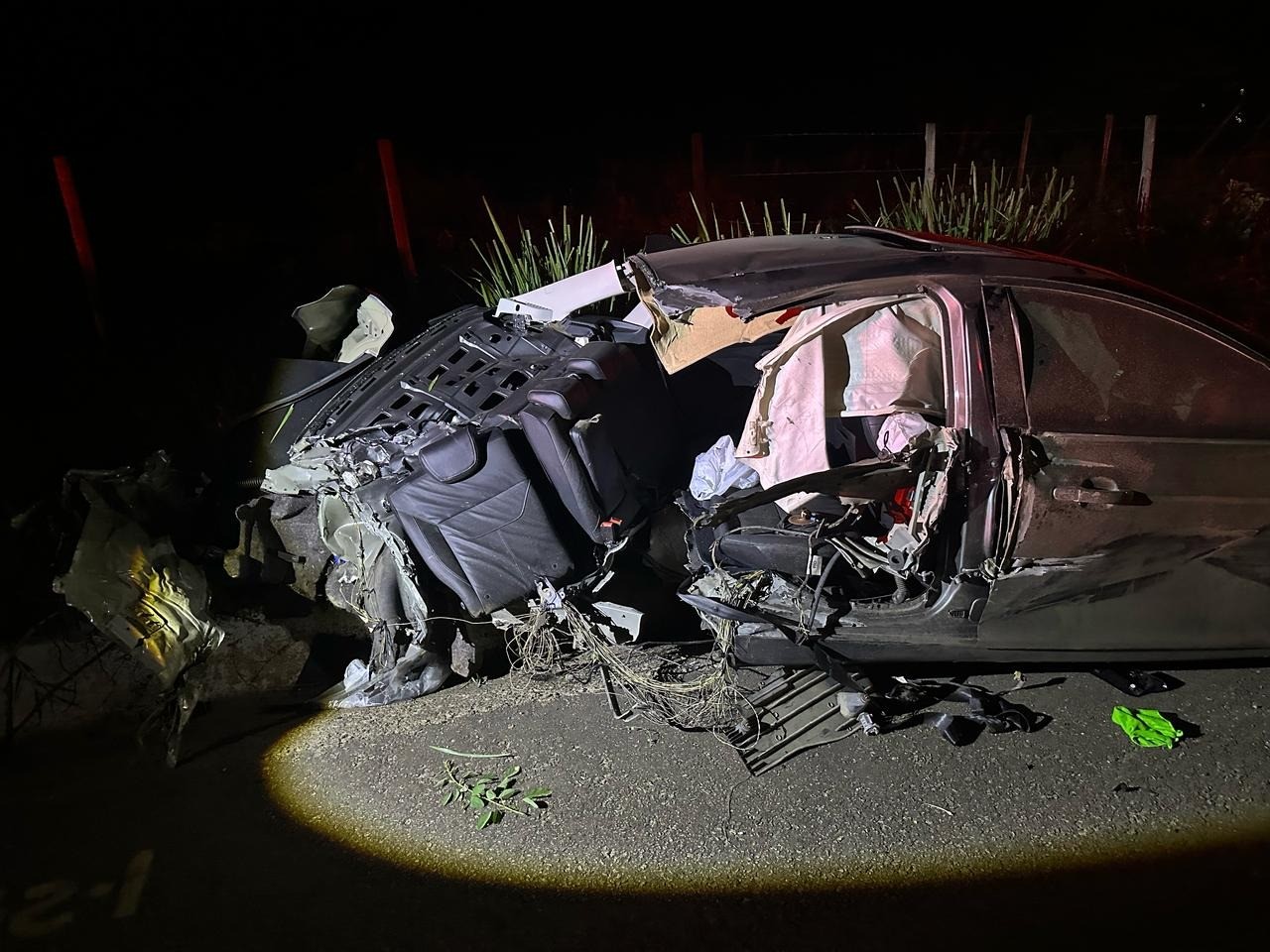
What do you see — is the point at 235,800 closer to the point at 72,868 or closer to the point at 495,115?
the point at 72,868

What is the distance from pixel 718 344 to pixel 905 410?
2.98 ft

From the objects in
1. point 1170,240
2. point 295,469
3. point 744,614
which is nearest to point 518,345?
point 295,469

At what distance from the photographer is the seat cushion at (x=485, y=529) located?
2.91 metres

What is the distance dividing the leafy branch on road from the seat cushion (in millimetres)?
605

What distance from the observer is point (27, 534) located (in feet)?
11.0

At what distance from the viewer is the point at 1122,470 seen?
2.50 metres

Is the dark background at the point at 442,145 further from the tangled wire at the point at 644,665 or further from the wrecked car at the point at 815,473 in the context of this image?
the tangled wire at the point at 644,665

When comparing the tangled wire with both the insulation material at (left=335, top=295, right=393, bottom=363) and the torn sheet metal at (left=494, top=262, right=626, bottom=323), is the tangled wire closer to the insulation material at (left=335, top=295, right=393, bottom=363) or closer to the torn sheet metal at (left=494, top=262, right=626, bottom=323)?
the torn sheet metal at (left=494, top=262, right=626, bottom=323)

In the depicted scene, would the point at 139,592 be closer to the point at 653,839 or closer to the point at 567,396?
the point at 567,396

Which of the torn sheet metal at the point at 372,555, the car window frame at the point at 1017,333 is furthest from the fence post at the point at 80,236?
the car window frame at the point at 1017,333

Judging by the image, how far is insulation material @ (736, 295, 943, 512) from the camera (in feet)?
9.43

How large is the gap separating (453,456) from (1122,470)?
2.24m

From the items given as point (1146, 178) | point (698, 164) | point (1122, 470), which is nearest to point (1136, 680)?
point (1122, 470)

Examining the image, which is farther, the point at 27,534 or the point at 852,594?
the point at 27,534
